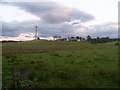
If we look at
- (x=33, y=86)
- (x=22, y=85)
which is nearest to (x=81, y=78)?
(x=33, y=86)

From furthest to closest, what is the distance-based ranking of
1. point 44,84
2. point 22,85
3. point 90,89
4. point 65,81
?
point 65,81 → point 44,84 → point 90,89 → point 22,85

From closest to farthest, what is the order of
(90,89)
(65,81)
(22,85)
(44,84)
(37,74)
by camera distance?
(22,85)
(90,89)
(44,84)
(65,81)
(37,74)

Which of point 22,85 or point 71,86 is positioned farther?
point 71,86

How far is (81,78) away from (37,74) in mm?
2611

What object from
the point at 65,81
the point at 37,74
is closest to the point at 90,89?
the point at 65,81

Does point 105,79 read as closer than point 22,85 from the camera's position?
No

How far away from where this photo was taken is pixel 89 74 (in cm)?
1730

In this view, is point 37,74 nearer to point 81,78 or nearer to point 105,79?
point 81,78

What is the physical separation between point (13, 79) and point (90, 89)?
3720mm

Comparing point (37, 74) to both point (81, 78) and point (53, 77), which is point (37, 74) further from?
point (81, 78)

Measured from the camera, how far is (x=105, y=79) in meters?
15.9

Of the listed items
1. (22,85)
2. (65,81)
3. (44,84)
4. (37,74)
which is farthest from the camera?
(37,74)

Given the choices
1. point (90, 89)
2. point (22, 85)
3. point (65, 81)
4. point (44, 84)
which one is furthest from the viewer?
point (65, 81)

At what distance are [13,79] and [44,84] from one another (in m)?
2.76
